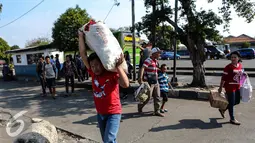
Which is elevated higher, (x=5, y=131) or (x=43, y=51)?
(x=43, y=51)

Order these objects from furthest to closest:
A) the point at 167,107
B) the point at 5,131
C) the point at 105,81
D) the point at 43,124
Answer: the point at 167,107 < the point at 5,131 < the point at 43,124 < the point at 105,81

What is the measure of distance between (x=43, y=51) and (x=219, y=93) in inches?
577

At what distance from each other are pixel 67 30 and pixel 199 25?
27.3 ft

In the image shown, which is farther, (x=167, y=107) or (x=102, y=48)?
(x=167, y=107)

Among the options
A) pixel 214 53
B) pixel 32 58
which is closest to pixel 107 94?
pixel 32 58

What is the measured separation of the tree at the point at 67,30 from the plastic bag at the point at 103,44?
37.8 feet

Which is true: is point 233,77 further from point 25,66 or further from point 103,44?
point 25,66

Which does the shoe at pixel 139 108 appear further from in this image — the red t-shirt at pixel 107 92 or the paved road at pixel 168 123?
the red t-shirt at pixel 107 92

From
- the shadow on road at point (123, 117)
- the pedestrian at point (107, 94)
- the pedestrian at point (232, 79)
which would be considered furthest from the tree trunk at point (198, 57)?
the pedestrian at point (107, 94)

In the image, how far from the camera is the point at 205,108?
605 centimetres

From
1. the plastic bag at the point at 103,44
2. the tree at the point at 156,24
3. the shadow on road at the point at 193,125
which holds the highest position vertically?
the tree at the point at 156,24

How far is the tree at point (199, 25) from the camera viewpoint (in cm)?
811

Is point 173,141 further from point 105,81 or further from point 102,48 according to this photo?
point 102,48

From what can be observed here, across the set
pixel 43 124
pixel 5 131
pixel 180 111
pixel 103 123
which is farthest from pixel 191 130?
pixel 5 131
